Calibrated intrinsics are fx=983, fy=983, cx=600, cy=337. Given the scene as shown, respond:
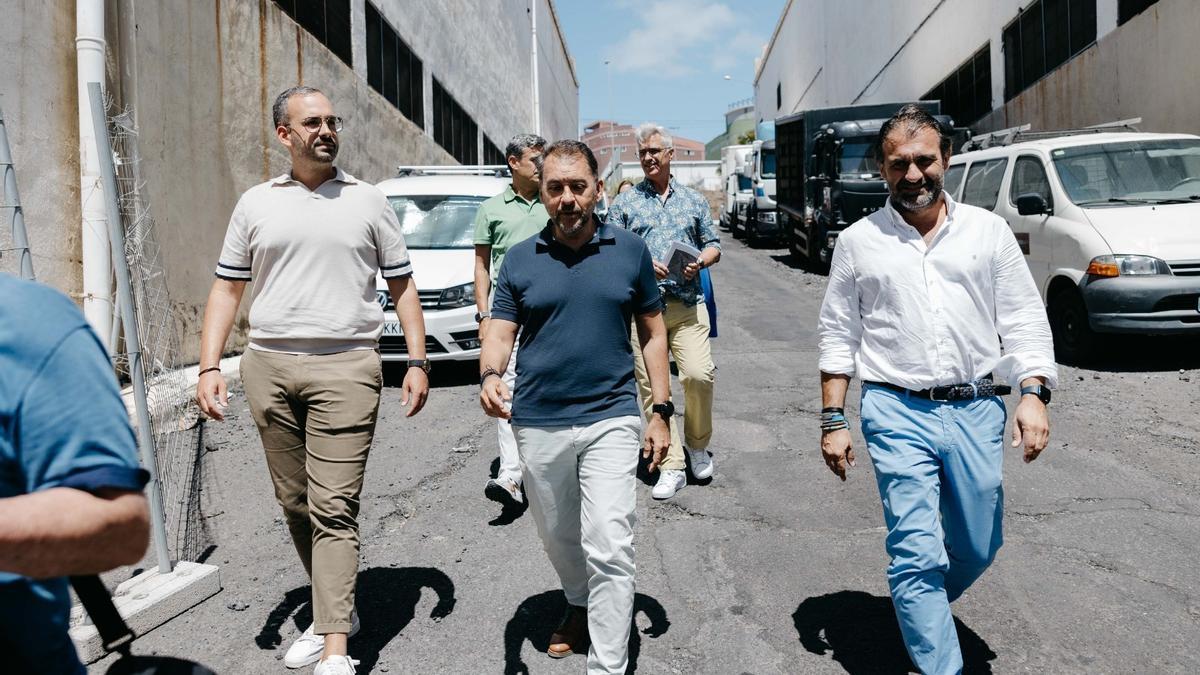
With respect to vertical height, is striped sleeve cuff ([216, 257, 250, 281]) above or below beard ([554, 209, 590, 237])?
below

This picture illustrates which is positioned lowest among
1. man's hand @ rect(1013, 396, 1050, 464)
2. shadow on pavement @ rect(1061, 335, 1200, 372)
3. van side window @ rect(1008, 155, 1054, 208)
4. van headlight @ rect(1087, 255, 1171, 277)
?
shadow on pavement @ rect(1061, 335, 1200, 372)

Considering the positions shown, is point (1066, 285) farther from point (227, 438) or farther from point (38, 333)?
point (38, 333)

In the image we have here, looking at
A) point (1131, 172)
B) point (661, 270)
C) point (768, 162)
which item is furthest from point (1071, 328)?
point (768, 162)

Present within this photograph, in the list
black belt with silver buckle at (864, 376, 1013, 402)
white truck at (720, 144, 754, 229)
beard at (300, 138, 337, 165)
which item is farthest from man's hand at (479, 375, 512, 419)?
white truck at (720, 144, 754, 229)

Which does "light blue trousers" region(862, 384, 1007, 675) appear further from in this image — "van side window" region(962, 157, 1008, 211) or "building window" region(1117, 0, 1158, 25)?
"building window" region(1117, 0, 1158, 25)

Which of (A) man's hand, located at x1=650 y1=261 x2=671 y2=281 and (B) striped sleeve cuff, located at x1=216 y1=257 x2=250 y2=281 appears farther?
(A) man's hand, located at x1=650 y1=261 x2=671 y2=281

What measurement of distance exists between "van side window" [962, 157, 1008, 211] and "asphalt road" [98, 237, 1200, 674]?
12.3 feet

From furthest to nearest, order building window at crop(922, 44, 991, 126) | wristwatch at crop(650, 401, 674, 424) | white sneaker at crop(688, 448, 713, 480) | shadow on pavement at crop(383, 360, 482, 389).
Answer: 1. building window at crop(922, 44, 991, 126)
2. shadow on pavement at crop(383, 360, 482, 389)
3. white sneaker at crop(688, 448, 713, 480)
4. wristwatch at crop(650, 401, 674, 424)

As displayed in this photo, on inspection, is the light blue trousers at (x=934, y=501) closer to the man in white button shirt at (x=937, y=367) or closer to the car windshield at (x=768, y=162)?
the man in white button shirt at (x=937, y=367)

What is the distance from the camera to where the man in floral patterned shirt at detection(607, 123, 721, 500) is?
562 centimetres

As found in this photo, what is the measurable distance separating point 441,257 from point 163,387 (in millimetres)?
3736

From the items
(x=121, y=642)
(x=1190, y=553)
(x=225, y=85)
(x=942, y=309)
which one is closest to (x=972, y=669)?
(x=942, y=309)

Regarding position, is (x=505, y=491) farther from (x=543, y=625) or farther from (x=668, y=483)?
(x=543, y=625)

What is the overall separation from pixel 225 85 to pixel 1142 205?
930cm
